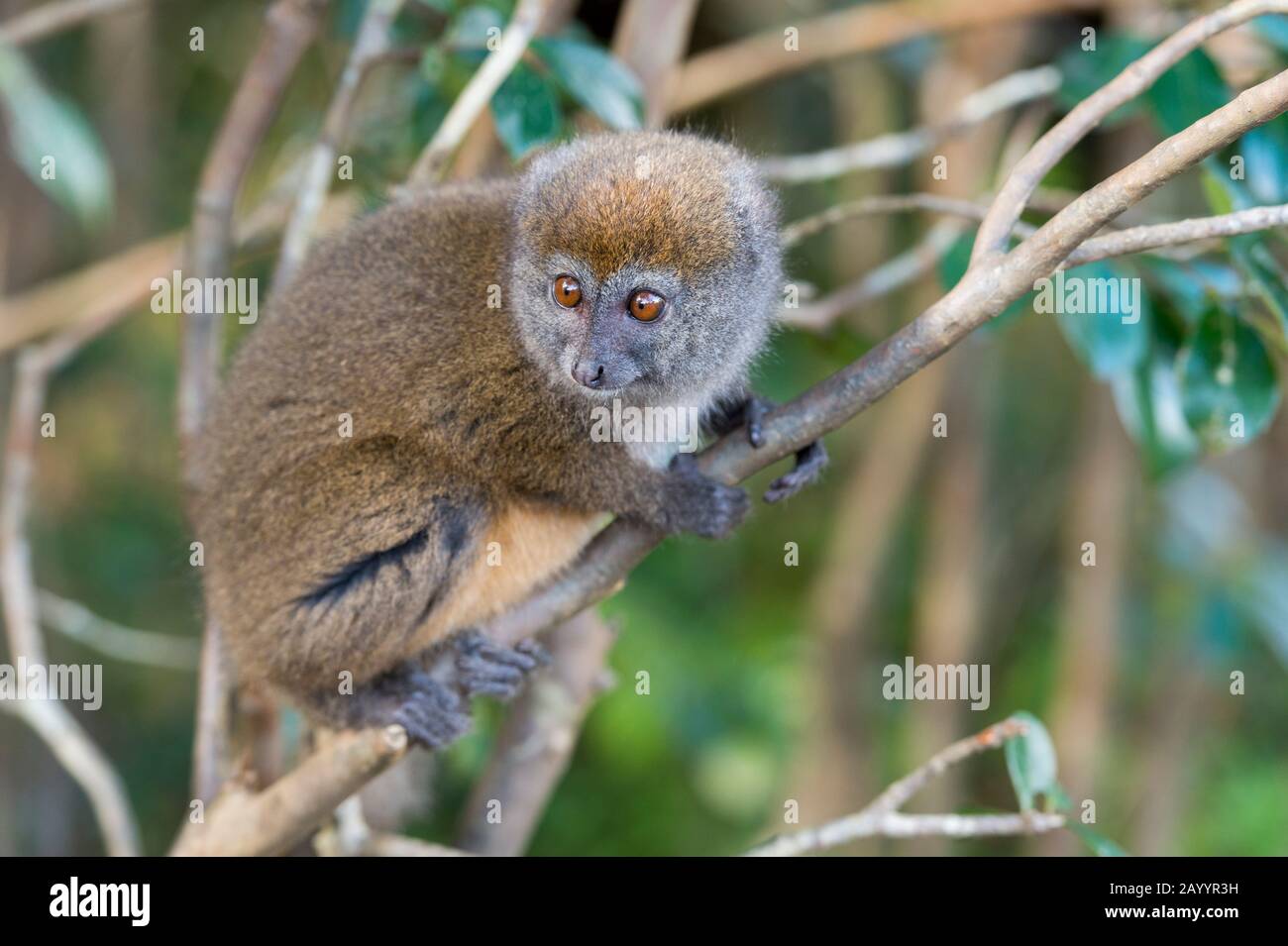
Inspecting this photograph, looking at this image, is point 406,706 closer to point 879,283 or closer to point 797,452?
point 797,452

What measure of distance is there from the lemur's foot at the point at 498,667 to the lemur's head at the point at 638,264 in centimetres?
79

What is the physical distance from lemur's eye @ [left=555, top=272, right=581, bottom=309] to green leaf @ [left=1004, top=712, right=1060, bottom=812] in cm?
165

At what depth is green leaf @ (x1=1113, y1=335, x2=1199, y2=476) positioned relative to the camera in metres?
4.36

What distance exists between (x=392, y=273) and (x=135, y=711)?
5301 millimetres

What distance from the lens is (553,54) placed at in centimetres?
423

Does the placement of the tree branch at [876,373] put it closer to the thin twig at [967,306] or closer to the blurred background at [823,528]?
the thin twig at [967,306]

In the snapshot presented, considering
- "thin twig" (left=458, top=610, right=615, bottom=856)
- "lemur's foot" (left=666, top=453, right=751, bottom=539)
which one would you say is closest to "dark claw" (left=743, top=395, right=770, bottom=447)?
"lemur's foot" (left=666, top=453, right=751, bottom=539)

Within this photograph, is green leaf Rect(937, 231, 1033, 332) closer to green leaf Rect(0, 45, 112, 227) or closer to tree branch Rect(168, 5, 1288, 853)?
tree branch Rect(168, 5, 1288, 853)

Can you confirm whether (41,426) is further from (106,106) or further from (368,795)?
(368,795)

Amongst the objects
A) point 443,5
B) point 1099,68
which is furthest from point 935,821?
point 443,5

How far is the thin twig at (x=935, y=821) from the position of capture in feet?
10.7

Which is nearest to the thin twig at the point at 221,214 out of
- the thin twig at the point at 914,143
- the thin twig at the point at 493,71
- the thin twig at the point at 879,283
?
the thin twig at the point at 493,71
